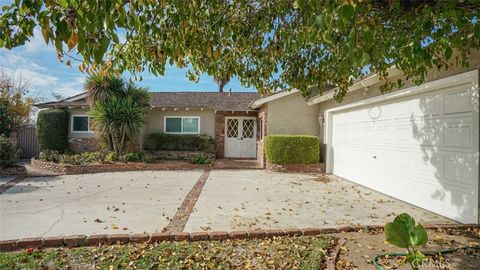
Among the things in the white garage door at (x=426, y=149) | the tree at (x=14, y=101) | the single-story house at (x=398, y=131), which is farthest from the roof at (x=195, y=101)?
the white garage door at (x=426, y=149)

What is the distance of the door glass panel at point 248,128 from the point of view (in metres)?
18.2

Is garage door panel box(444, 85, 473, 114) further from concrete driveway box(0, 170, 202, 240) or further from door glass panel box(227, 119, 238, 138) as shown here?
door glass panel box(227, 119, 238, 138)

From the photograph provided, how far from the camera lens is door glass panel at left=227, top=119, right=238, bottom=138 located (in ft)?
59.3

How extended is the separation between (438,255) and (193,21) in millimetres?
4743

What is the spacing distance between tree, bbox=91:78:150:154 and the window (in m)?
2.96

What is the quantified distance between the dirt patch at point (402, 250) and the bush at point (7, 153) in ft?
42.1

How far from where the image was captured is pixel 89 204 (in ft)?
23.0

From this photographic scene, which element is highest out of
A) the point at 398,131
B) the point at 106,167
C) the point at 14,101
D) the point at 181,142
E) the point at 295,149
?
the point at 14,101

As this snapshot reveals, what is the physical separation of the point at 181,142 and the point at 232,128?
3.18 meters

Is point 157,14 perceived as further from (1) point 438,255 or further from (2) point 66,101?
(2) point 66,101

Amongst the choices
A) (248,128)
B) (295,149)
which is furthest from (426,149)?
(248,128)

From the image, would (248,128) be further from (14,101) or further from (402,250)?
(14,101)

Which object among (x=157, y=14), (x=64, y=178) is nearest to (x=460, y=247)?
(x=157, y=14)

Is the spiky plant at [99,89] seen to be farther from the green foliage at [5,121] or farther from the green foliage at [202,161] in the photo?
the green foliage at [5,121]
